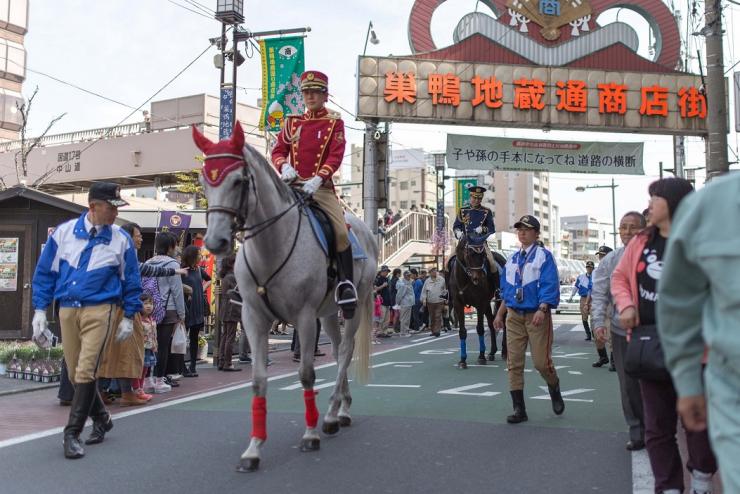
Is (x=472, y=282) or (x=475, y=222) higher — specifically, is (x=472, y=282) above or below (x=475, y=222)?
below

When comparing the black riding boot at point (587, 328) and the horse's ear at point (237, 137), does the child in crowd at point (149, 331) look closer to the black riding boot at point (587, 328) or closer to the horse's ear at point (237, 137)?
the horse's ear at point (237, 137)

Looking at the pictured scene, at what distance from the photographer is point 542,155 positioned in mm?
21484

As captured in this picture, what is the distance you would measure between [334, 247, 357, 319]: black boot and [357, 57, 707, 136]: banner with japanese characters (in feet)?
48.0

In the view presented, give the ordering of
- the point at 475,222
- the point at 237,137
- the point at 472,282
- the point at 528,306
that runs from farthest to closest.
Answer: the point at 472,282 → the point at 475,222 → the point at 528,306 → the point at 237,137

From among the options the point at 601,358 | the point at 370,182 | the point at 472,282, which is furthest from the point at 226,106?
the point at 601,358

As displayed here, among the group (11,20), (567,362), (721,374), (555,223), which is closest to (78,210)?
(567,362)

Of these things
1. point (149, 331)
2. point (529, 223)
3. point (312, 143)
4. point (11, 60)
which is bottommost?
point (149, 331)

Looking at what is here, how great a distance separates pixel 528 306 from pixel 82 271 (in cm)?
403

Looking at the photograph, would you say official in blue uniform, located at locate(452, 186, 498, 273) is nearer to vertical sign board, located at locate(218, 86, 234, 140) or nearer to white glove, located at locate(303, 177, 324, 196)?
vertical sign board, located at locate(218, 86, 234, 140)

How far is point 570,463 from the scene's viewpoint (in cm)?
524

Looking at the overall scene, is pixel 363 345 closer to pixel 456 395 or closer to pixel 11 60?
pixel 456 395

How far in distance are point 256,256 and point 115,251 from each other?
1.25 meters

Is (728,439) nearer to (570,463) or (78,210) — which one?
(570,463)

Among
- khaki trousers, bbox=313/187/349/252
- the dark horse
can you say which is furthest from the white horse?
the dark horse
